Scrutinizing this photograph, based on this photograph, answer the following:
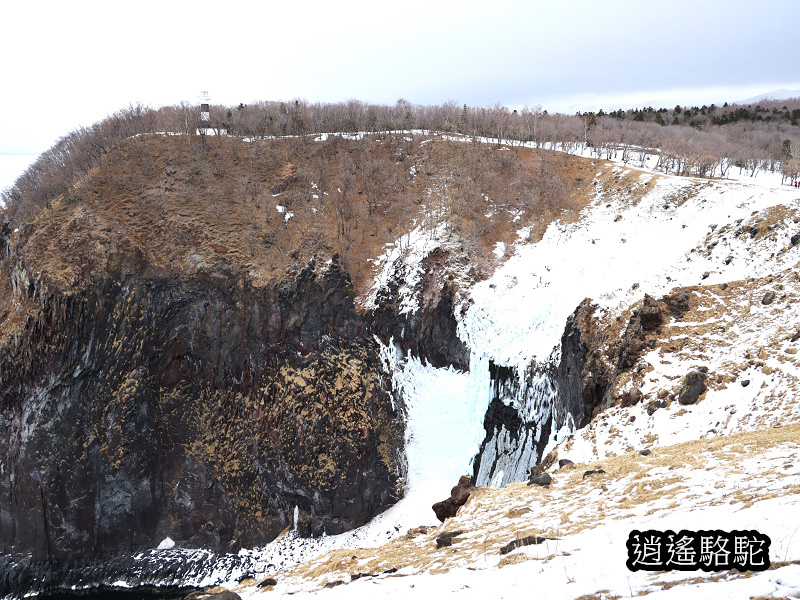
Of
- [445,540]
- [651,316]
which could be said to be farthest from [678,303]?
[445,540]

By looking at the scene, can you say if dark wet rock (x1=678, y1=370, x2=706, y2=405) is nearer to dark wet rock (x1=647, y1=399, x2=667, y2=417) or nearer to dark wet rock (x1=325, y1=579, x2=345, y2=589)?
dark wet rock (x1=647, y1=399, x2=667, y2=417)

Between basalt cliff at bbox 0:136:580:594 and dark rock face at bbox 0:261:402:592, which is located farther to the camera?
basalt cliff at bbox 0:136:580:594

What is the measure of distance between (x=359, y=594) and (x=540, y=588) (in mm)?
3644

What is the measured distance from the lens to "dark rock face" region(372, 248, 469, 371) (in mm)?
30594

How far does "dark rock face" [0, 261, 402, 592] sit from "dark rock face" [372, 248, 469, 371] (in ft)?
9.05

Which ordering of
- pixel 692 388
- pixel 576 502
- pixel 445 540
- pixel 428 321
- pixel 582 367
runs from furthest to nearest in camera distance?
pixel 428 321 < pixel 582 367 < pixel 692 388 < pixel 576 502 < pixel 445 540

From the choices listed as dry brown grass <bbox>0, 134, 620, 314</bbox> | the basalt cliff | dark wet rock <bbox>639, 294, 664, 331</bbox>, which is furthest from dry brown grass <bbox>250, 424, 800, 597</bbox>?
dry brown grass <bbox>0, 134, 620, 314</bbox>

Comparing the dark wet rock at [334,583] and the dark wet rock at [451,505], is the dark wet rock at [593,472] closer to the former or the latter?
the dark wet rock at [451,505]

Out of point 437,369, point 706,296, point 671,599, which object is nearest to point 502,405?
point 437,369

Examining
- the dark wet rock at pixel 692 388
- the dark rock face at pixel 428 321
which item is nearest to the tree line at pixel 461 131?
the dark rock face at pixel 428 321

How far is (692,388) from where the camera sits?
48.3 feet

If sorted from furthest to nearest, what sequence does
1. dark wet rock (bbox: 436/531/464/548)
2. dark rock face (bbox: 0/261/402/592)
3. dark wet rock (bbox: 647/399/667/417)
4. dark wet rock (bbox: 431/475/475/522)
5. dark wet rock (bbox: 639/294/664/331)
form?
dark rock face (bbox: 0/261/402/592) < dark wet rock (bbox: 639/294/664/331) < dark wet rock (bbox: 647/399/667/417) < dark wet rock (bbox: 431/475/475/522) < dark wet rock (bbox: 436/531/464/548)

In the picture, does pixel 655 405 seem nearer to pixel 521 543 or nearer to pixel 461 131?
pixel 521 543

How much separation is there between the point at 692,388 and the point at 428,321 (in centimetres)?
1877
